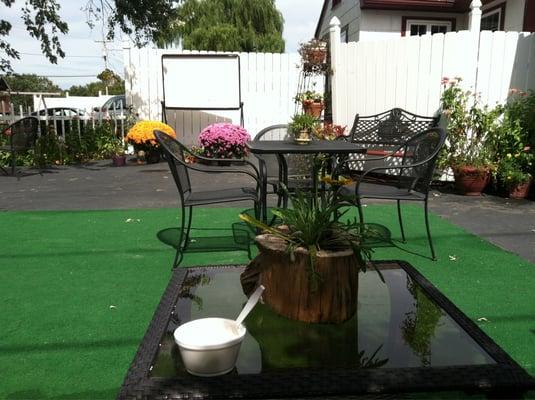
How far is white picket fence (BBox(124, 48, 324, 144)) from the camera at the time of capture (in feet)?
31.0

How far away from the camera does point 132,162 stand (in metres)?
8.84

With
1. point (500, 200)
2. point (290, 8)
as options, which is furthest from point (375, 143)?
point (290, 8)

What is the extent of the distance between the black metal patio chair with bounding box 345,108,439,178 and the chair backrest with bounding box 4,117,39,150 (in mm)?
4826

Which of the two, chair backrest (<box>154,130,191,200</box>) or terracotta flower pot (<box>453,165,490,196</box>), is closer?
chair backrest (<box>154,130,191,200</box>)

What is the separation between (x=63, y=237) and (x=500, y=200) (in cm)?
471

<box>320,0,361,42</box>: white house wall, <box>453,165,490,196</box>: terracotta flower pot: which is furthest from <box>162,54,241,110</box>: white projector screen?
<box>453,165,490,196</box>: terracotta flower pot

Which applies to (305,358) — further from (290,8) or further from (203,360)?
(290,8)

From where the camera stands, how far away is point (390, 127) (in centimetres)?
627

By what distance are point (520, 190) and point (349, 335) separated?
4.80 meters

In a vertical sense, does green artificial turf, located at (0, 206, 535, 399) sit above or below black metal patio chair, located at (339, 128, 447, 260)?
below

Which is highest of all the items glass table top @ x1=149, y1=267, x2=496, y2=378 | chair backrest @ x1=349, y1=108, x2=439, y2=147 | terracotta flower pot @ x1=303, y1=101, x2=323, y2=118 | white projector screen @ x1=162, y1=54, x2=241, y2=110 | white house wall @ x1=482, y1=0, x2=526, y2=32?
white house wall @ x1=482, y1=0, x2=526, y2=32

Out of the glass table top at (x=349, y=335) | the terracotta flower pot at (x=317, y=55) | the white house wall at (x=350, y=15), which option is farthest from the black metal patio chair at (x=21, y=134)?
the glass table top at (x=349, y=335)

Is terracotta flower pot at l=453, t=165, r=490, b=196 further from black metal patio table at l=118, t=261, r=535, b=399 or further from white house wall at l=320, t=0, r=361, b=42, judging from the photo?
white house wall at l=320, t=0, r=361, b=42

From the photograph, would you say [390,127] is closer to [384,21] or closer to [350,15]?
[384,21]
